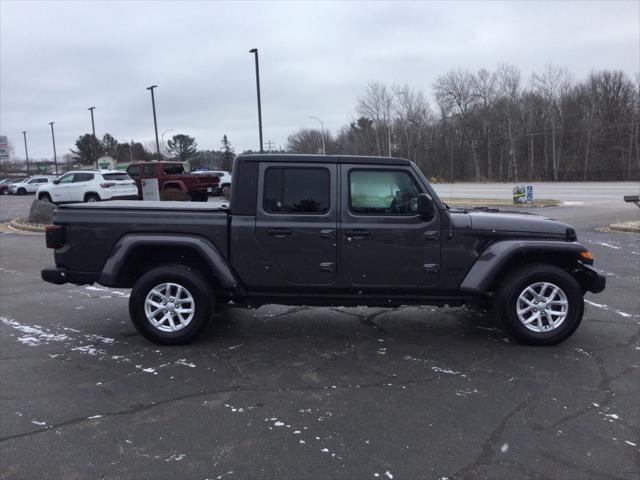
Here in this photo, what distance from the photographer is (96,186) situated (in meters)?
21.3

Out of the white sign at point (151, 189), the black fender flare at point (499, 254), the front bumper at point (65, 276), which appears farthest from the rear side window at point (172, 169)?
the black fender flare at point (499, 254)

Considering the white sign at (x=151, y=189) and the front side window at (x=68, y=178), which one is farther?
the front side window at (x=68, y=178)

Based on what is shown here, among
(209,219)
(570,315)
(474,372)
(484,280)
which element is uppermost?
(209,219)

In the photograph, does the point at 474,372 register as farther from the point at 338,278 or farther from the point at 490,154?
the point at 490,154

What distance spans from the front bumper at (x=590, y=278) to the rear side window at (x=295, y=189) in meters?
2.70

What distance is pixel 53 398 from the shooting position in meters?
3.89

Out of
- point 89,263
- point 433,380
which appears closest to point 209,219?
point 89,263

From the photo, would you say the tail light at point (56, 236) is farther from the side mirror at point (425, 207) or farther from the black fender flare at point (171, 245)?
the side mirror at point (425, 207)

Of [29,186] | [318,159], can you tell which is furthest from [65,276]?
[29,186]

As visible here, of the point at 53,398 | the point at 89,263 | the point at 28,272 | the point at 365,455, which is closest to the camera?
the point at 365,455

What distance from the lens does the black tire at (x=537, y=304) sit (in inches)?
191

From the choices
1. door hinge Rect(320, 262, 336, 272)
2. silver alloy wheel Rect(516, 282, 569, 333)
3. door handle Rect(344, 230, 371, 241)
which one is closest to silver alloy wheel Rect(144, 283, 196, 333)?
door hinge Rect(320, 262, 336, 272)

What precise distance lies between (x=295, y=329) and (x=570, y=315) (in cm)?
282

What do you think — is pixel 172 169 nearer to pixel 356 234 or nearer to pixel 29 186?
pixel 356 234
